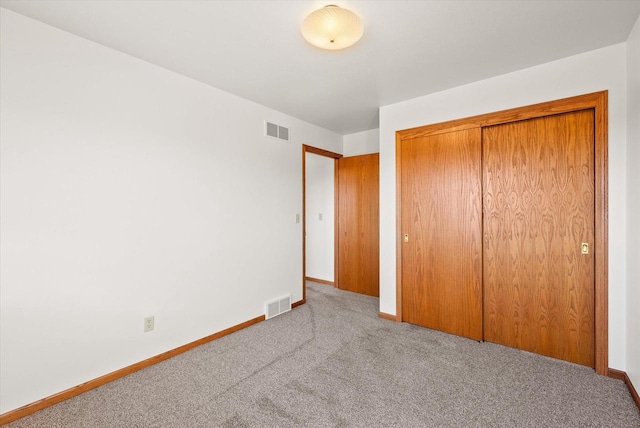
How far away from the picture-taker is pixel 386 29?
1.95 m

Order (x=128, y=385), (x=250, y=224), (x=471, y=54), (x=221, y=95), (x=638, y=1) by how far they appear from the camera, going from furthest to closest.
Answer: (x=250, y=224)
(x=221, y=95)
(x=471, y=54)
(x=128, y=385)
(x=638, y=1)

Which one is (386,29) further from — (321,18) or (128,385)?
(128,385)

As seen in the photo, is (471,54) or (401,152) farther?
(401,152)

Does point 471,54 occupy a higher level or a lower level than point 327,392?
higher

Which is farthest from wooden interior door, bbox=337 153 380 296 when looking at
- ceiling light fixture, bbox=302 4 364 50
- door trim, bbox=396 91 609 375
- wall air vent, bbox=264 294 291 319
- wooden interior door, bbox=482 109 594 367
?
ceiling light fixture, bbox=302 4 364 50

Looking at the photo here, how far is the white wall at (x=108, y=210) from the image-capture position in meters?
1.80

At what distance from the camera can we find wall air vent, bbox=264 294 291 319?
132 inches

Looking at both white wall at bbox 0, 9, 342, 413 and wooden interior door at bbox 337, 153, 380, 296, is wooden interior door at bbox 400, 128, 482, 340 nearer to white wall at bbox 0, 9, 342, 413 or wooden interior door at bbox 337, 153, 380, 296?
wooden interior door at bbox 337, 153, 380, 296

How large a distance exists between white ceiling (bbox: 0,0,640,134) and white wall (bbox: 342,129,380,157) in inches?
56.9

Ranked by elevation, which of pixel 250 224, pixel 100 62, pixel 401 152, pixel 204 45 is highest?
pixel 204 45

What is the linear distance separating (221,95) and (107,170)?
130 centimetres

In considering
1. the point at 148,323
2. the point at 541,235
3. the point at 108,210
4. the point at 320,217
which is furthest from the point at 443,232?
the point at 108,210

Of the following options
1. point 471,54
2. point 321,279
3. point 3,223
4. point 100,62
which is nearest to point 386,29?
point 471,54

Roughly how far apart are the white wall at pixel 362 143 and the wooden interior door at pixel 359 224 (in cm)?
16
